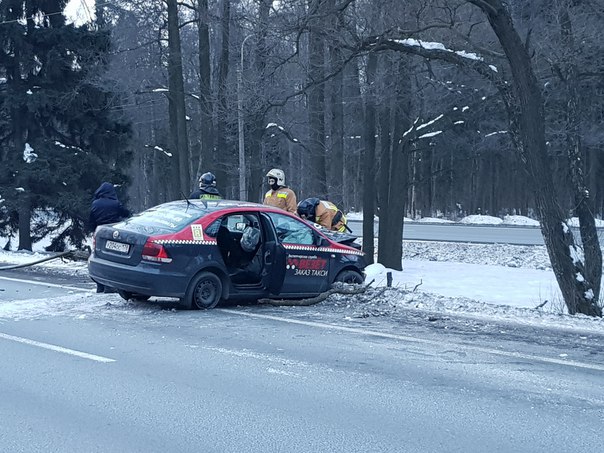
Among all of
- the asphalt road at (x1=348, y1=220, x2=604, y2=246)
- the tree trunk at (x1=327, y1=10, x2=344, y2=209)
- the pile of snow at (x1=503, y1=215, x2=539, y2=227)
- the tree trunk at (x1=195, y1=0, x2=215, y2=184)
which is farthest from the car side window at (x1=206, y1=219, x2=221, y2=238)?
the pile of snow at (x1=503, y1=215, x2=539, y2=227)

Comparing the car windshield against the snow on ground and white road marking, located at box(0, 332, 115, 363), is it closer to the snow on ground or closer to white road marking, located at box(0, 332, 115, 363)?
the snow on ground

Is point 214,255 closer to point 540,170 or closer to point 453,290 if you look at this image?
point 540,170

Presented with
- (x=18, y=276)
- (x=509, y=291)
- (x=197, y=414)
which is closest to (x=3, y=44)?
(x=18, y=276)

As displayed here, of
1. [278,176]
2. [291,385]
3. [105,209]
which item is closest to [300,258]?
[278,176]

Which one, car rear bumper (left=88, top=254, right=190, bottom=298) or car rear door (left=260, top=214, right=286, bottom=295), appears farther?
car rear door (left=260, top=214, right=286, bottom=295)

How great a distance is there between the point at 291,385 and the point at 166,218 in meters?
4.72

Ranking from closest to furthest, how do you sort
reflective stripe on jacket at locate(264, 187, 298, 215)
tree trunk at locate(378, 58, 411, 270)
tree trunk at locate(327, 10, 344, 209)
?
reflective stripe on jacket at locate(264, 187, 298, 215) < tree trunk at locate(378, 58, 411, 270) < tree trunk at locate(327, 10, 344, 209)

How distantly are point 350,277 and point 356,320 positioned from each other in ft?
6.95

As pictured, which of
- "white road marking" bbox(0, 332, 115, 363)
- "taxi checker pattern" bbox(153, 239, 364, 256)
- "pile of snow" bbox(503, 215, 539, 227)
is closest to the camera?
"white road marking" bbox(0, 332, 115, 363)

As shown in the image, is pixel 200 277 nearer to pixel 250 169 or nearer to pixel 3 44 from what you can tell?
pixel 3 44

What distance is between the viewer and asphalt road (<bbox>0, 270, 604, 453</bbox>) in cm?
581

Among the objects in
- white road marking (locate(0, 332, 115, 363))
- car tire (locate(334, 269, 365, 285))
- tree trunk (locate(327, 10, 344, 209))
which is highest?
tree trunk (locate(327, 10, 344, 209))

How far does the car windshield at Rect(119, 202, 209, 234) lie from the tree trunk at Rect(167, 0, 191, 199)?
12710mm

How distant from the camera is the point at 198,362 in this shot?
8.11m
